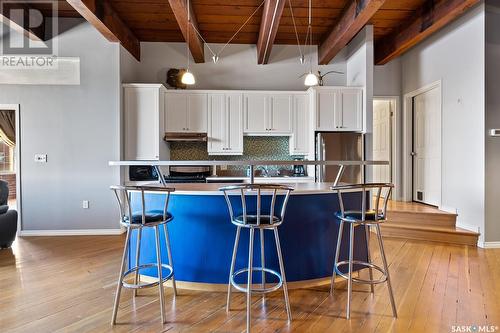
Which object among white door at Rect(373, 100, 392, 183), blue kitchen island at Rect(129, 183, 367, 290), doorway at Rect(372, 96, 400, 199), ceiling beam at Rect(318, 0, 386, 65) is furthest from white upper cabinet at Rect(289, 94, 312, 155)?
blue kitchen island at Rect(129, 183, 367, 290)

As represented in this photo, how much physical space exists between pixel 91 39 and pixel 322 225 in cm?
426

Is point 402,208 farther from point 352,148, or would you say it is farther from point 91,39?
point 91,39

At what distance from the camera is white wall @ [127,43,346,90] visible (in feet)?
16.6

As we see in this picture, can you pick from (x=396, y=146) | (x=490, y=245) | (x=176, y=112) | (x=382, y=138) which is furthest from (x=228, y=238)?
(x=382, y=138)

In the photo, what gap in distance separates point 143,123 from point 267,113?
6.51 feet

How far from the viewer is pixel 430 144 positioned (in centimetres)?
488

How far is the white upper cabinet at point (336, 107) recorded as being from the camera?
462cm

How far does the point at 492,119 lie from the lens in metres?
3.62

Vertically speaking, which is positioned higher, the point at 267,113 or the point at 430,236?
the point at 267,113

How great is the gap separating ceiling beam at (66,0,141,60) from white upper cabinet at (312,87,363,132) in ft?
10.1

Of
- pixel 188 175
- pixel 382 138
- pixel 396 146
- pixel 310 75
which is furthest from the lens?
pixel 382 138

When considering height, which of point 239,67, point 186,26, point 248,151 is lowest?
point 248,151

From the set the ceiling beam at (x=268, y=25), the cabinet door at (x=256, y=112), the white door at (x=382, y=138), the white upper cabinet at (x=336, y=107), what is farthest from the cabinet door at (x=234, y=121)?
the white door at (x=382, y=138)

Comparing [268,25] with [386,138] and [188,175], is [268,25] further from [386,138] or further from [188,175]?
[386,138]
